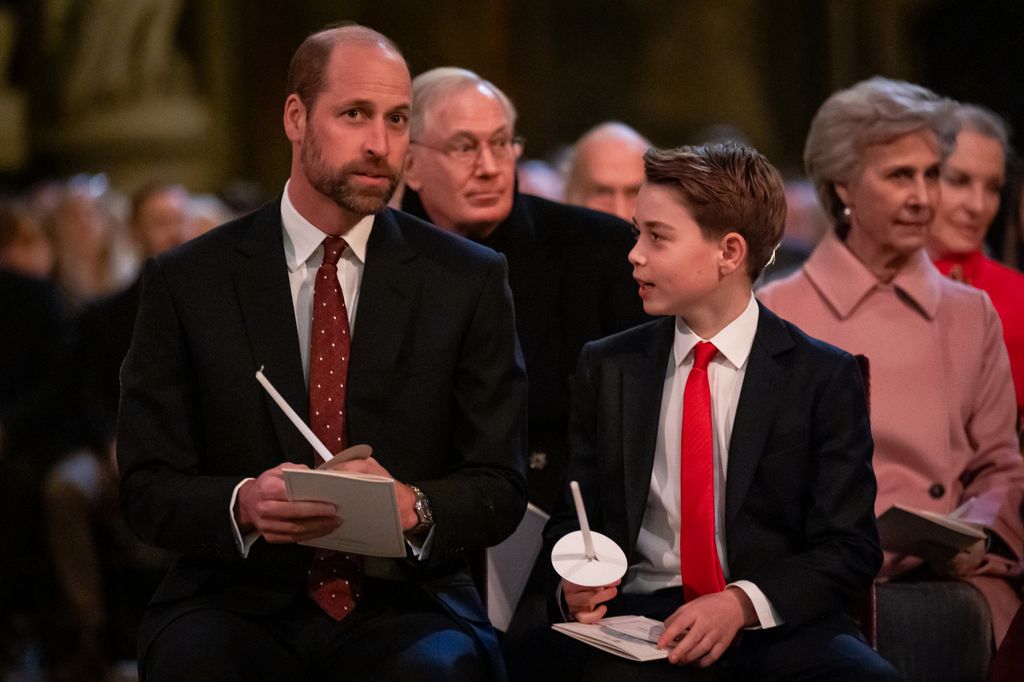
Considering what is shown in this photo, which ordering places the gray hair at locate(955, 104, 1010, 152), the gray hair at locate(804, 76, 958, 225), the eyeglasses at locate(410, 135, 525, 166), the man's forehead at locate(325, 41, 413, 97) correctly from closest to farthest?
the man's forehead at locate(325, 41, 413, 97) < the gray hair at locate(804, 76, 958, 225) < the eyeglasses at locate(410, 135, 525, 166) < the gray hair at locate(955, 104, 1010, 152)

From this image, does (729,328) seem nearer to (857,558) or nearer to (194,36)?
(857,558)

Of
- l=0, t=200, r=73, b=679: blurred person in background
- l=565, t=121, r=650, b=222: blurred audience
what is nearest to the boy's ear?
l=565, t=121, r=650, b=222: blurred audience

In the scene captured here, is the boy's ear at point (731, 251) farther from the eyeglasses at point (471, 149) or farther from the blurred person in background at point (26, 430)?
the blurred person in background at point (26, 430)

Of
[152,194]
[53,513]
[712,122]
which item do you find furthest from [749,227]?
[712,122]

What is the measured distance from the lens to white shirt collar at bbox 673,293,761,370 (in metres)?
3.25

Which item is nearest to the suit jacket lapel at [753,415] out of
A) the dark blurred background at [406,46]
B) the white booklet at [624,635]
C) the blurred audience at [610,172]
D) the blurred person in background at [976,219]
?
the white booklet at [624,635]

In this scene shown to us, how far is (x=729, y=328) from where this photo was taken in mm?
3268

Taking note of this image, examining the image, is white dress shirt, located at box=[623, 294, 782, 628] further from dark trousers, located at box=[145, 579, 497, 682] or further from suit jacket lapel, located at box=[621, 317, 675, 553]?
dark trousers, located at box=[145, 579, 497, 682]

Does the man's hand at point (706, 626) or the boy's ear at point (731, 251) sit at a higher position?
the boy's ear at point (731, 251)

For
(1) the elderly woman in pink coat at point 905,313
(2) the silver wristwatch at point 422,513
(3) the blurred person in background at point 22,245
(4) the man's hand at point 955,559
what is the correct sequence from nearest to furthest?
(2) the silver wristwatch at point 422,513 → (4) the man's hand at point 955,559 → (1) the elderly woman in pink coat at point 905,313 → (3) the blurred person in background at point 22,245

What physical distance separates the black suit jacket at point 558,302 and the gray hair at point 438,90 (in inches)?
17.1

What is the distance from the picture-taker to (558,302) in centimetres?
422

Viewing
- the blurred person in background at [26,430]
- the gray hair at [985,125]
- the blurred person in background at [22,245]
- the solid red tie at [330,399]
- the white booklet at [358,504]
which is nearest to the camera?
the white booklet at [358,504]

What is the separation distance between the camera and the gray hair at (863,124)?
13.6 ft
